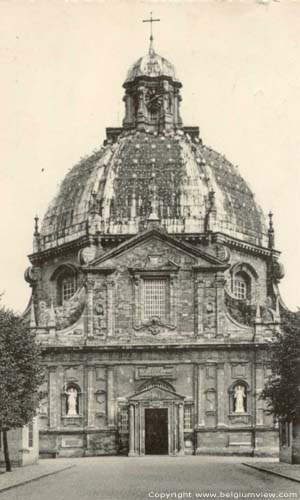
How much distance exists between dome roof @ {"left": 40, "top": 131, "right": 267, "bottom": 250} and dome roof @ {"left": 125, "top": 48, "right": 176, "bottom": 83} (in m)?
5.05

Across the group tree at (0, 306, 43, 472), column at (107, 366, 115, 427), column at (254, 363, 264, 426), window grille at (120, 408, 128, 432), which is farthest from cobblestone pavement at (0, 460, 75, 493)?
column at (254, 363, 264, 426)

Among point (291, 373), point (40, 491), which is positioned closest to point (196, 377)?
point (291, 373)

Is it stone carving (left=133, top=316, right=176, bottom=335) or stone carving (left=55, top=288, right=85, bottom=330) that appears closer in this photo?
stone carving (left=133, top=316, right=176, bottom=335)

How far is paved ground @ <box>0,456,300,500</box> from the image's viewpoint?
28469 millimetres

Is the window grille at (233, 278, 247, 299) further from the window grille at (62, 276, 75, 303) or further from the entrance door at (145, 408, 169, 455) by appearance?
the entrance door at (145, 408, 169, 455)

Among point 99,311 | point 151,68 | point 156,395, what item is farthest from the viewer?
point 151,68

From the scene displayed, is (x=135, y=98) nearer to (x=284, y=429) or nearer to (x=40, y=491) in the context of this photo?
(x=284, y=429)

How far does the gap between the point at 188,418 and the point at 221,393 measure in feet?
7.73

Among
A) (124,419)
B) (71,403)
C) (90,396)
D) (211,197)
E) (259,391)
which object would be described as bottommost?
(124,419)

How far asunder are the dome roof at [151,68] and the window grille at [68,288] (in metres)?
16.1

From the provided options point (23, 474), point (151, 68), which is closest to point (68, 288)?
point (151, 68)

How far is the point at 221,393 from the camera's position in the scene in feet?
197

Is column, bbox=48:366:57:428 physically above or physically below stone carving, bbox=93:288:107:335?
below

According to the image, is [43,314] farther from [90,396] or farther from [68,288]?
[90,396]
